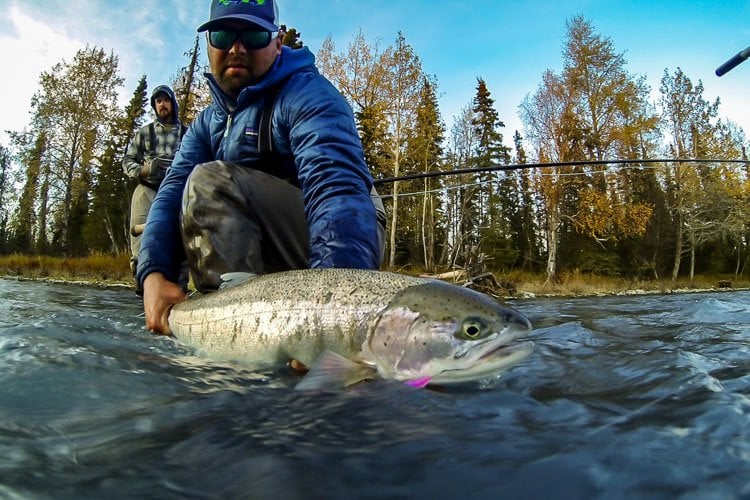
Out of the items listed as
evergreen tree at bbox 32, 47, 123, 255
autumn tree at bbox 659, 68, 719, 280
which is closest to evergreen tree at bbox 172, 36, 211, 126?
evergreen tree at bbox 32, 47, 123, 255

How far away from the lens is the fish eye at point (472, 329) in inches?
56.1

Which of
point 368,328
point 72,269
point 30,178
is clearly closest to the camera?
point 368,328

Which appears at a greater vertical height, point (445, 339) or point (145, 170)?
point (145, 170)

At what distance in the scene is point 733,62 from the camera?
17.9ft

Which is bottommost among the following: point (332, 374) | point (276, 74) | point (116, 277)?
point (116, 277)

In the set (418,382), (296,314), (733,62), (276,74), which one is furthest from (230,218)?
(733,62)

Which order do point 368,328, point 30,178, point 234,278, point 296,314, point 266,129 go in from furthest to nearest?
point 30,178 → point 266,129 → point 234,278 → point 296,314 → point 368,328

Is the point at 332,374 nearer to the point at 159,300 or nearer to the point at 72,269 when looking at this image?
the point at 159,300

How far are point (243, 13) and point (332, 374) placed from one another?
2.23 meters

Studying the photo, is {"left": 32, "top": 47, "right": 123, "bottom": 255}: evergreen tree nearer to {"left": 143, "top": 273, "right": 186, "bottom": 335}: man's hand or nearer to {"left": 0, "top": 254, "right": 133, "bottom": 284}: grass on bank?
{"left": 0, "top": 254, "right": 133, "bottom": 284}: grass on bank

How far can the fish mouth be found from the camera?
54.4 inches

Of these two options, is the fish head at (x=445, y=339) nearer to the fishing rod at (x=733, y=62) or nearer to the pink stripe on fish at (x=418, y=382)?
the pink stripe on fish at (x=418, y=382)

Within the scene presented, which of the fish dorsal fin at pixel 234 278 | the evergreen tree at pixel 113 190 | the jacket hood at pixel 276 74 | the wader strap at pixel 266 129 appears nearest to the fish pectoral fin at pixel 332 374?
the fish dorsal fin at pixel 234 278

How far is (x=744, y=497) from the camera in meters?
0.80
